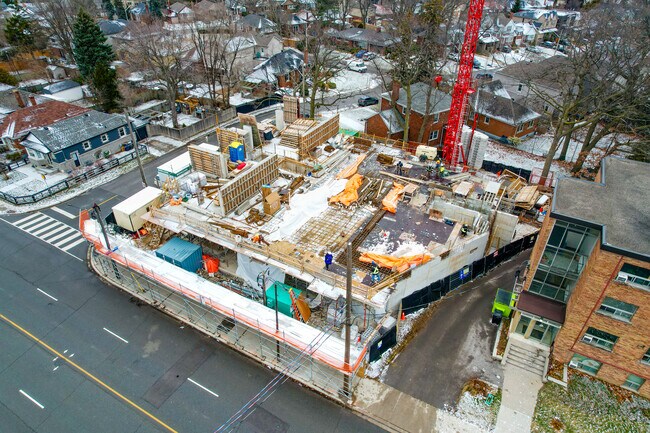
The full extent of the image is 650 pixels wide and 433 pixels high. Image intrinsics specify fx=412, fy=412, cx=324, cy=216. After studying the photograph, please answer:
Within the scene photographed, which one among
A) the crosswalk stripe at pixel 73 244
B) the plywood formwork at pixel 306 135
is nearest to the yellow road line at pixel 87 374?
the crosswalk stripe at pixel 73 244

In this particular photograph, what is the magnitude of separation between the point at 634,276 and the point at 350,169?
2140 centimetres

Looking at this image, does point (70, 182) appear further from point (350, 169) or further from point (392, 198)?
point (392, 198)

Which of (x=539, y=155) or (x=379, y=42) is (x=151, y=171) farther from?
(x=379, y=42)

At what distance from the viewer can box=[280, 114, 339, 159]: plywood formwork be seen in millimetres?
36375

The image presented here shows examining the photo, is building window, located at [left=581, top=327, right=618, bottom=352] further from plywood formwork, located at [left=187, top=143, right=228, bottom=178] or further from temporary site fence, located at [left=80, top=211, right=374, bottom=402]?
plywood formwork, located at [left=187, top=143, right=228, bottom=178]

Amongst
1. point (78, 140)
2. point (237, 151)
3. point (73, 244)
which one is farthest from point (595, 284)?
point (78, 140)

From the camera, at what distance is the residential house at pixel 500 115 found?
52312mm

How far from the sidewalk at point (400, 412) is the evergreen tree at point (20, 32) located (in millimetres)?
85354

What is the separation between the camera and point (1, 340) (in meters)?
26.8

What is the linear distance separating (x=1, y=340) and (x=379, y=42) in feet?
267

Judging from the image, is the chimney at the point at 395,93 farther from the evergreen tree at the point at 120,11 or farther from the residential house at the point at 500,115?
the evergreen tree at the point at 120,11

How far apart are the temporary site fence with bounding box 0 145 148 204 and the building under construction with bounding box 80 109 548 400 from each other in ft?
40.2

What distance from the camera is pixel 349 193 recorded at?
32219 millimetres

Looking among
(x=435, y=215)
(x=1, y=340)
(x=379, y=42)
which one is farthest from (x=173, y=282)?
(x=379, y=42)
